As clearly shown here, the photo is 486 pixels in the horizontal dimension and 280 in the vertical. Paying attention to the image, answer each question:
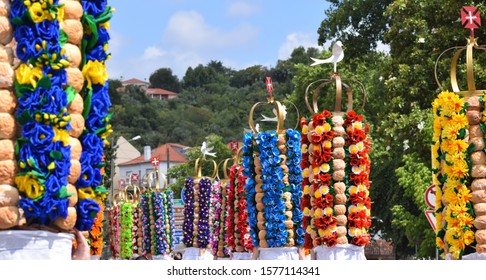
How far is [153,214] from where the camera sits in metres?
28.6

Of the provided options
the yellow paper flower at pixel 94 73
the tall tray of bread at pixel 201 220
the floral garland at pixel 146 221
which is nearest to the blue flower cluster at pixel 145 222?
the floral garland at pixel 146 221

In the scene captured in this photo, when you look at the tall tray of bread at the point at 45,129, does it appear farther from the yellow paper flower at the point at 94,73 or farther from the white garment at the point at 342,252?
the white garment at the point at 342,252

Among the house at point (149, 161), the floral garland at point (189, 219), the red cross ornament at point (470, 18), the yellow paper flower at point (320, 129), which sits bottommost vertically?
the floral garland at point (189, 219)

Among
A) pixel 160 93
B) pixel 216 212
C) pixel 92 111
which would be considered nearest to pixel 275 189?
pixel 92 111

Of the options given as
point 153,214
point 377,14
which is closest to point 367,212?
point 153,214

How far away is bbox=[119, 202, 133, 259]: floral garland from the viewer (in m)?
30.5

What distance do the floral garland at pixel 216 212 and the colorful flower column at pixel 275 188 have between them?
806 centimetres

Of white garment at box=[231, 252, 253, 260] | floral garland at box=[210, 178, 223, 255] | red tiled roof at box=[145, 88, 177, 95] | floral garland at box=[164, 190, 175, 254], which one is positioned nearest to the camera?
white garment at box=[231, 252, 253, 260]

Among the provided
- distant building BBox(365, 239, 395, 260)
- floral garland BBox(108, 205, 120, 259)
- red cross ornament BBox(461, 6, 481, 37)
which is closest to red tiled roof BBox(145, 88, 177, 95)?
distant building BBox(365, 239, 395, 260)

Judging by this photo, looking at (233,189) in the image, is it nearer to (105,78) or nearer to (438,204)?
(438,204)

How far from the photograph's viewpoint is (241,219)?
20469 millimetres

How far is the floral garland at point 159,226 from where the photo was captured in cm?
2834

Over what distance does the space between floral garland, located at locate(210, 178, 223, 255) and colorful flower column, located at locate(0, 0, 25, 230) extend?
16577mm

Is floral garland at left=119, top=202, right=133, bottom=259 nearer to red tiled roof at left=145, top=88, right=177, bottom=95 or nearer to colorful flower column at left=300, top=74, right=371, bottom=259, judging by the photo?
colorful flower column at left=300, top=74, right=371, bottom=259
